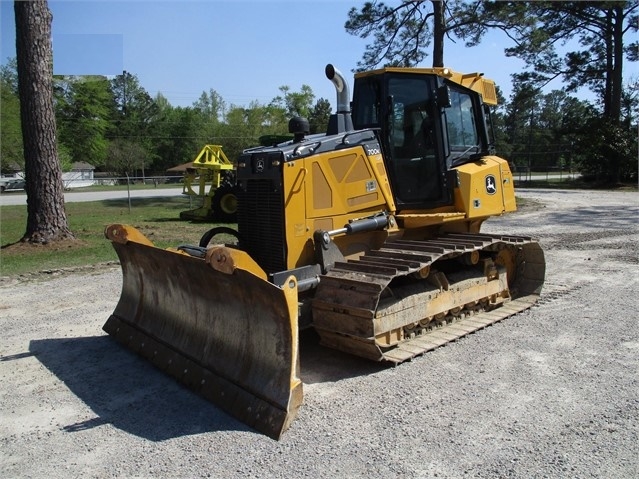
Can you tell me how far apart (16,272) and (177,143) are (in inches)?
2525

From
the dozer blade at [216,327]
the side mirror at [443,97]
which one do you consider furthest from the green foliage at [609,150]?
the dozer blade at [216,327]

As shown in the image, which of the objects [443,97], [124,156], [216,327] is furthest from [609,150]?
[124,156]

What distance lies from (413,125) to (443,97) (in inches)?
17.3

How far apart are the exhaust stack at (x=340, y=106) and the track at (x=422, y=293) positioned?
4.54ft

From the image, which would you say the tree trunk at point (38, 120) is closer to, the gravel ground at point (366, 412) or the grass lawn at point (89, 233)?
the grass lawn at point (89, 233)

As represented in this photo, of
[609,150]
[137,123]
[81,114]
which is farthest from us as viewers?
[137,123]

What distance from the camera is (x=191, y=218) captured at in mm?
17125

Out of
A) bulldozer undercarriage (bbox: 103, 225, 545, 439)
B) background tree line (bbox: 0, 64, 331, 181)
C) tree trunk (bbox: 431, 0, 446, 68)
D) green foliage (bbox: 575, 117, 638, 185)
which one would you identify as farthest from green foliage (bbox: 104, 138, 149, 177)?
bulldozer undercarriage (bbox: 103, 225, 545, 439)

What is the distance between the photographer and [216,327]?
4.82 metres

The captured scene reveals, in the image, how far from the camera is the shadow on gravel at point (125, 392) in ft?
13.0

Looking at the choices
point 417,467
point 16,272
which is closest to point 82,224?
point 16,272

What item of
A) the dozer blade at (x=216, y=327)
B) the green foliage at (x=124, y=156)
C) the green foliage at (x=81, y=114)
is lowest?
the dozer blade at (x=216, y=327)

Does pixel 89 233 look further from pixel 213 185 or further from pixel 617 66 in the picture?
pixel 617 66

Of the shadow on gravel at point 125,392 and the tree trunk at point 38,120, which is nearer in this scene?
the shadow on gravel at point 125,392
